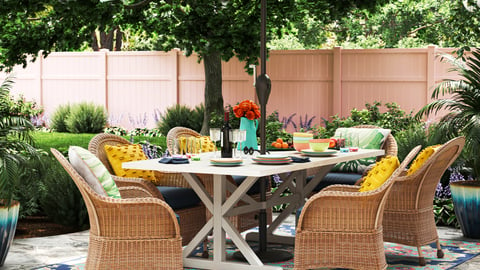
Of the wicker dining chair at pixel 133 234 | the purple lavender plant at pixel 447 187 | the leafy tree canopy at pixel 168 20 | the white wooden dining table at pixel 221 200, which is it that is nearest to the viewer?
the wicker dining chair at pixel 133 234

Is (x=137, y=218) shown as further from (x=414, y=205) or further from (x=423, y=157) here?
(x=423, y=157)

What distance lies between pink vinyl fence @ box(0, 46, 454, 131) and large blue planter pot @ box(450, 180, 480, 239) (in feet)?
17.6

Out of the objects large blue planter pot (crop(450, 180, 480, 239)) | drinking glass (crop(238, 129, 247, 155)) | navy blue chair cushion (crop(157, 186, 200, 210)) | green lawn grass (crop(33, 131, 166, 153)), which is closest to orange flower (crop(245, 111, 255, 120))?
drinking glass (crop(238, 129, 247, 155))

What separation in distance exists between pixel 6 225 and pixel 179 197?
1237 millimetres

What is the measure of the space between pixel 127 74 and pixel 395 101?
5283mm

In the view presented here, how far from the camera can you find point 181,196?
579 centimetres

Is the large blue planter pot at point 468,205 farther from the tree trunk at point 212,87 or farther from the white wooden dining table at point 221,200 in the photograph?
the tree trunk at point 212,87

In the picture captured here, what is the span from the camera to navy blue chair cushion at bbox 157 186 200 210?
224 inches

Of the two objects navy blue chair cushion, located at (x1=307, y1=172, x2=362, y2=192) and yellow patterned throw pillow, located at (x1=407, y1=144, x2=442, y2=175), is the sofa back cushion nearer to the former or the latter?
navy blue chair cushion, located at (x1=307, y1=172, x2=362, y2=192)

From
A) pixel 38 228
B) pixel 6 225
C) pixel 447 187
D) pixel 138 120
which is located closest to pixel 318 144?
pixel 447 187

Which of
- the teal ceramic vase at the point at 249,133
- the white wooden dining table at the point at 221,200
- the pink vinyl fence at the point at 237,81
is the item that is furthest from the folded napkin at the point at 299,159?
the pink vinyl fence at the point at 237,81

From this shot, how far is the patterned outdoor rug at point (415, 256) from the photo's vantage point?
5457mm

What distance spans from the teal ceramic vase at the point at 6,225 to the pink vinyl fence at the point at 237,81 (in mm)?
7839

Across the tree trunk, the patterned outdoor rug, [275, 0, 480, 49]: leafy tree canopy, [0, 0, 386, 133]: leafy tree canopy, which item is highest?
[275, 0, 480, 49]: leafy tree canopy
